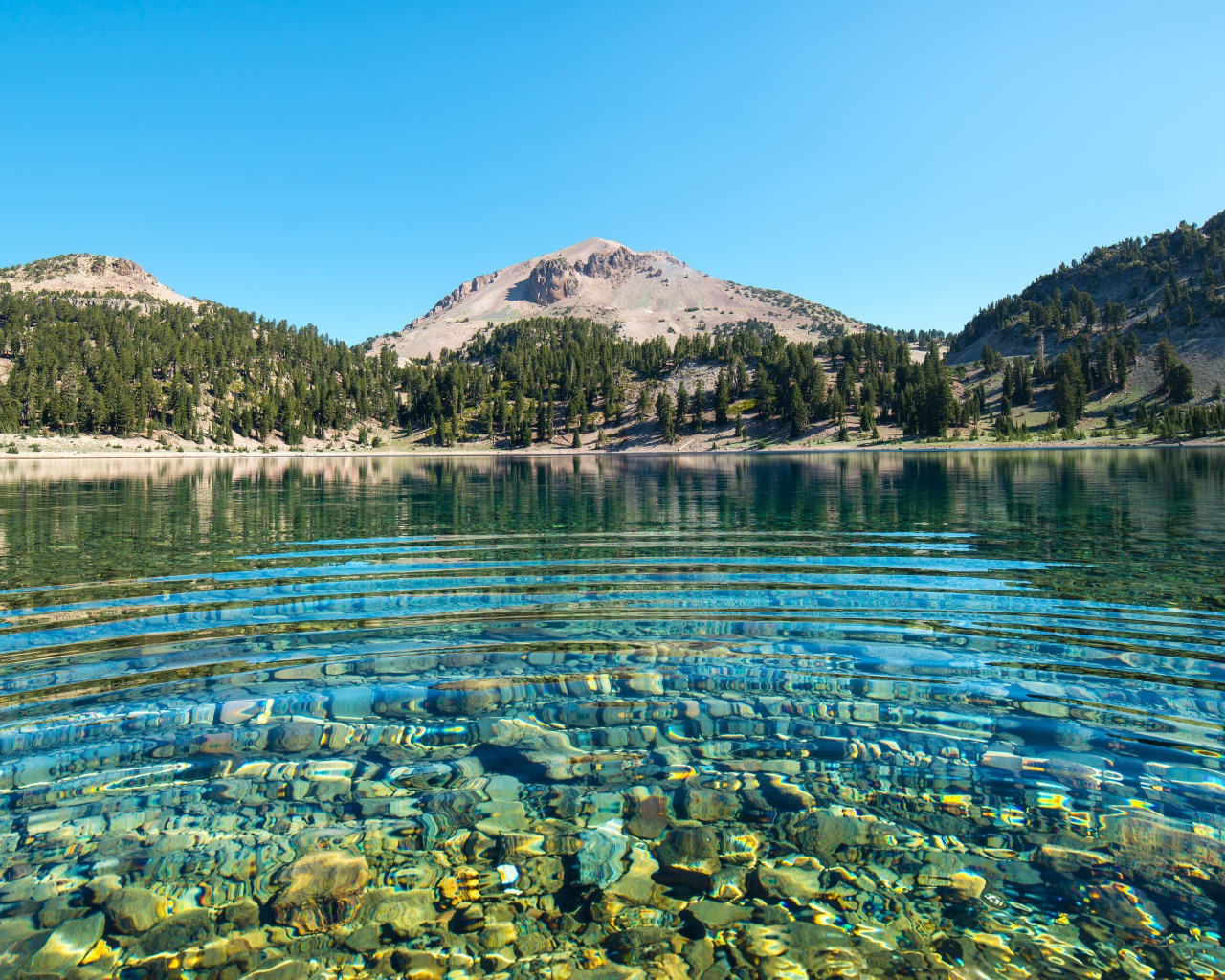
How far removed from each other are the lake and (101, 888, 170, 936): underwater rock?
3 centimetres

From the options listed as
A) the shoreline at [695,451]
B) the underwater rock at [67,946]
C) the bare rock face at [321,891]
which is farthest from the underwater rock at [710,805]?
the shoreline at [695,451]

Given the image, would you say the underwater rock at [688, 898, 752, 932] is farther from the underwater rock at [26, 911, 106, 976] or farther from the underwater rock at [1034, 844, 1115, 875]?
the underwater rock at [26, 911, 106, 976]

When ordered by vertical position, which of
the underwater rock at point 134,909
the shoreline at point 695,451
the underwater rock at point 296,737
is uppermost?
the shoreline at point 695,451

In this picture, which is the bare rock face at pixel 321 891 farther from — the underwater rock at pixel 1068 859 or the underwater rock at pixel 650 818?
the underwater rock at pixel 1068 859

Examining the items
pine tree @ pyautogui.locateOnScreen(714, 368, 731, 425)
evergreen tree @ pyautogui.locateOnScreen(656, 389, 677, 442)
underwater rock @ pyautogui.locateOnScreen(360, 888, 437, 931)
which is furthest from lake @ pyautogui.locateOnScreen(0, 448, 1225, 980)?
pine tree @ pyautogui.locateOnScreen(714, 368, 731, 425)

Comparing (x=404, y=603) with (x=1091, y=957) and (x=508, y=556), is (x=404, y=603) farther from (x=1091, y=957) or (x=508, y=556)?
(x=1091, y=957)

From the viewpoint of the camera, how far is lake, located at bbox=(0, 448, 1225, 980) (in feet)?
16.6

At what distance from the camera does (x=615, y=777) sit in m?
7.41

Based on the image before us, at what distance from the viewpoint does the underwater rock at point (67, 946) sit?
186 inches

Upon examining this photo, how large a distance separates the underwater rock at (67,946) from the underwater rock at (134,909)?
0.32ft

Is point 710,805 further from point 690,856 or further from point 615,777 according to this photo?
point 615,777

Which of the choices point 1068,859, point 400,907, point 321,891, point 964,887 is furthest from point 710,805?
point 321,891

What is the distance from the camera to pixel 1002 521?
96.8ft

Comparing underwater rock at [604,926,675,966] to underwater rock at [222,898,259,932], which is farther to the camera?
underwater rock at [222,898,259,932]
